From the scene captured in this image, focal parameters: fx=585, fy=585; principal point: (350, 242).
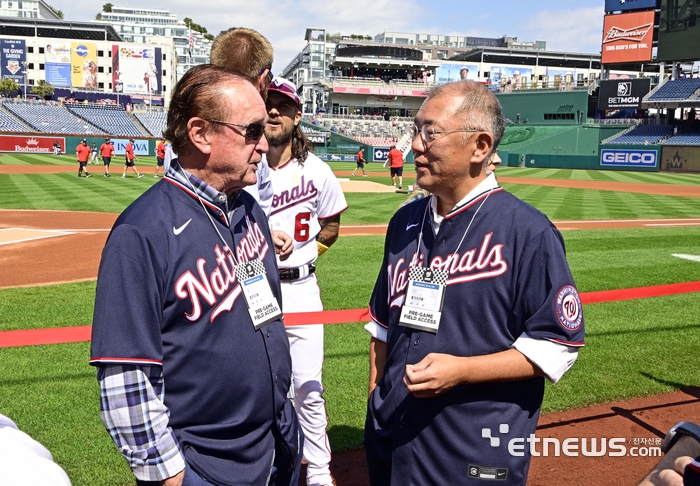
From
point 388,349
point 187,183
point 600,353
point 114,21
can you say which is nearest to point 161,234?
point 187,183

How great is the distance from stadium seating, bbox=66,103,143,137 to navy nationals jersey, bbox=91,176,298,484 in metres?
62.4

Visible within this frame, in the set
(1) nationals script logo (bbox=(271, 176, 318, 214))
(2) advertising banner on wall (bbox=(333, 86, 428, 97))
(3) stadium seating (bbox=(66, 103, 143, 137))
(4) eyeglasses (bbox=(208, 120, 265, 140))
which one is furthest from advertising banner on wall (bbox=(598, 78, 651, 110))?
(4) eyeglasses (bbox=(208, 120, 265, 140))

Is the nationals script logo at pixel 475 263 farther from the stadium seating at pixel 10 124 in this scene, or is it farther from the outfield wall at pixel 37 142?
the stadium seating at pixel 10 124

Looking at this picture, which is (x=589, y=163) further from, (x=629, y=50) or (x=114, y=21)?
(x=114, y=21)

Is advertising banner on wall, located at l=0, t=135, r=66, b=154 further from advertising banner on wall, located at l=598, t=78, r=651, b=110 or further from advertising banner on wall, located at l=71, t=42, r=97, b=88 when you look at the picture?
advertising banner on wall, located at l=598, t=78, r=651, b=110

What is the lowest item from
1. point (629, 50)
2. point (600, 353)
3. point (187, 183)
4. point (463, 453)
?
point (600, 353)

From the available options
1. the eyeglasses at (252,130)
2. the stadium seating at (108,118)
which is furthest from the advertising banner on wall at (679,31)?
the eyeglasses at (252,130)

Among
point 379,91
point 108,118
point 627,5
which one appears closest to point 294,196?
point 627,5

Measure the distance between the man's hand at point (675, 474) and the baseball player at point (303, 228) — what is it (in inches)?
100

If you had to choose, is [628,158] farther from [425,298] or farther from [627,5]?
[425,298]

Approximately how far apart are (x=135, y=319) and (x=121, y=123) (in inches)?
2691

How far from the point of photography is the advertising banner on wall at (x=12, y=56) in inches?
3086

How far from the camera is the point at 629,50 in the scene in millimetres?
51812

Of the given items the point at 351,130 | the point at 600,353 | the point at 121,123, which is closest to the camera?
the point at 600,353
